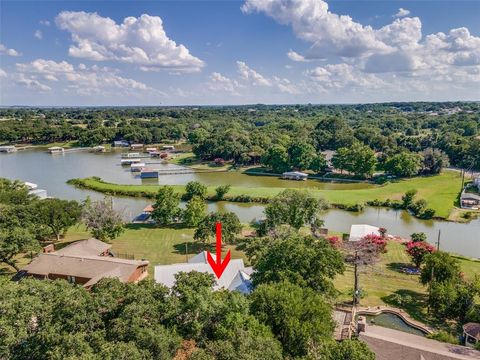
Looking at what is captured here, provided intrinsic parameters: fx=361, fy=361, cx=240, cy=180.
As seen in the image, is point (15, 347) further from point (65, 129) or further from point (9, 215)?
point (65, 129)

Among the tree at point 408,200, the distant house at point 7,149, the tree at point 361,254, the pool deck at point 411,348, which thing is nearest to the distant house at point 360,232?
the tree at point 361,254

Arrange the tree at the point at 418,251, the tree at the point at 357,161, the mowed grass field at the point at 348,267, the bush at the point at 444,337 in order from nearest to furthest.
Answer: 1. the bush at the point at 444,337
2. the mowed grass field at the point at 348,267
3. the tree at the point at 418,251
4. the tree at the point at 357,161

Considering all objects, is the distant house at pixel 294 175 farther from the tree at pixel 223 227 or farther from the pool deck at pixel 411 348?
the pool deck at pixel 411 348

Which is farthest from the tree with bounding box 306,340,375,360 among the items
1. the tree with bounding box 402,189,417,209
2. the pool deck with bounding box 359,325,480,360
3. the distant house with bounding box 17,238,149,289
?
the tree with bounding box 402,189,417,209

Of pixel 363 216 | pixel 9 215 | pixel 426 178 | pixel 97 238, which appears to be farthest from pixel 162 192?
pixel 426 178

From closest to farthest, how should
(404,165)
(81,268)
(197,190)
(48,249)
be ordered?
(81,268) → (48,249) → (197,190) → (404,165)

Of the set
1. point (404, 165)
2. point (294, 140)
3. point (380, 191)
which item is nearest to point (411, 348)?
point (380, 191)

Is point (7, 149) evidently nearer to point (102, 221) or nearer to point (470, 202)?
point (102, 221)
